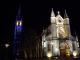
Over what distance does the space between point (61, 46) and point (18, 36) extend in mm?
28596

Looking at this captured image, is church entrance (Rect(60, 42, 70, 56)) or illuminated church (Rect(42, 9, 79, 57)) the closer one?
illuminated church (Rect(42, 9, 79, 57))

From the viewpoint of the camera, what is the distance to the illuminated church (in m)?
50.0

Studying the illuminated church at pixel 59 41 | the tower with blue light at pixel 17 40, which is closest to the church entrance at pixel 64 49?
the illuminated church at pixel 59 41

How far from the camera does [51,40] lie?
5106cm

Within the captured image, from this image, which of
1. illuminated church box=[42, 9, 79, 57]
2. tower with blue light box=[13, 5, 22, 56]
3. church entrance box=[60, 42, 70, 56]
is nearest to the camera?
illuminated church box=[42, 9, 79, 57]

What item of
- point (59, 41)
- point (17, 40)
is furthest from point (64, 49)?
point (17, 40)

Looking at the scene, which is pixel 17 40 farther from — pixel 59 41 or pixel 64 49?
pixel 64 49

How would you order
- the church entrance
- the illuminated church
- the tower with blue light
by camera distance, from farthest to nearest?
the tower with blue light, the church entrance, the illuminated church

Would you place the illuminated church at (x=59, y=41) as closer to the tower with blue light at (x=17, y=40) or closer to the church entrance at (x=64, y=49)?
the church entrance at (x=64, y=49)

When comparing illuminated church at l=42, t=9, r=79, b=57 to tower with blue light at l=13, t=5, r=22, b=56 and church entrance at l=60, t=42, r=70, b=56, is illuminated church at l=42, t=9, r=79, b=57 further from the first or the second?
tower with blue light at l=13, t=5, r=22, b=56

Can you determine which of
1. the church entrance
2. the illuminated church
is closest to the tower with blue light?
the illuminated church

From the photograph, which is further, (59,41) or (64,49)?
(64,49)

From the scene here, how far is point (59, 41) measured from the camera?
51.7 meters

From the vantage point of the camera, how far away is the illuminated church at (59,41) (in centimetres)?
5003
